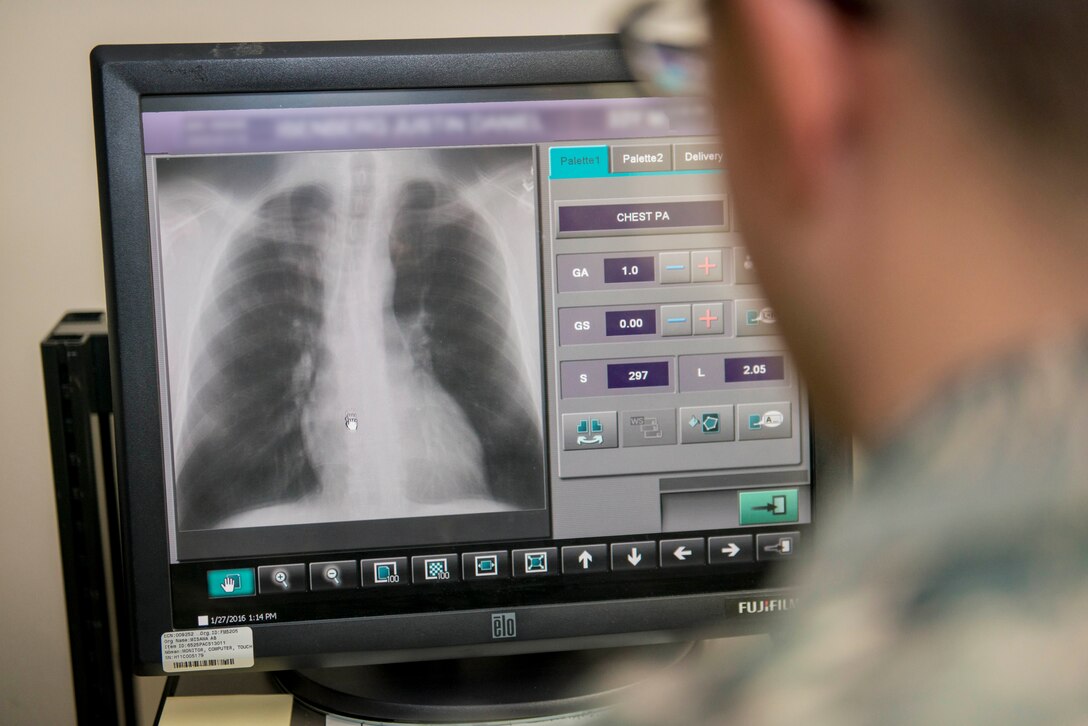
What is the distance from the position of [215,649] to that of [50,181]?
38 centimetres

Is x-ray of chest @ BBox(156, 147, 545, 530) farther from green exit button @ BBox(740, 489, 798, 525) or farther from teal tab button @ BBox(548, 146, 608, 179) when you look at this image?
green exit button @ BBox(740, 489, 798, 525)

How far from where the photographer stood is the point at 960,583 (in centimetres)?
19

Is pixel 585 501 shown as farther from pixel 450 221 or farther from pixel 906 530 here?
pixel 906 530

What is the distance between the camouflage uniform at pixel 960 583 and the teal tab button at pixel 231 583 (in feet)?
1.44

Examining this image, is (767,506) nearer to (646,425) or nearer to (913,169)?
(646,425)

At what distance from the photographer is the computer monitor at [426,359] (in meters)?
0.58

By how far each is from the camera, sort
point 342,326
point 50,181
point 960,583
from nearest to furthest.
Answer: point 960,583 < point 342,326 < point 50,181

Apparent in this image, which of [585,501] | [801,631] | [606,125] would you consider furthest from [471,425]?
[801,631]

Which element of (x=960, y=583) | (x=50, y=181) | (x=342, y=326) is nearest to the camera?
(x=960, y=583)


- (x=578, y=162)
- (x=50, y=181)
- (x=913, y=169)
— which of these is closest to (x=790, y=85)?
(x=913, y=169)

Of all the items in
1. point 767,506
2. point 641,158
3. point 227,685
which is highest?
point 641,158

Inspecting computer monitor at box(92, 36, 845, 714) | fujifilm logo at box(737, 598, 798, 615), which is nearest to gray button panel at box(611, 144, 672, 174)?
computer monitor at box(92, 36, 845, 714)

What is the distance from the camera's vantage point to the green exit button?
64 centimetres

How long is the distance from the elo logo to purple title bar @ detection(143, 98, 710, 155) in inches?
10.4
